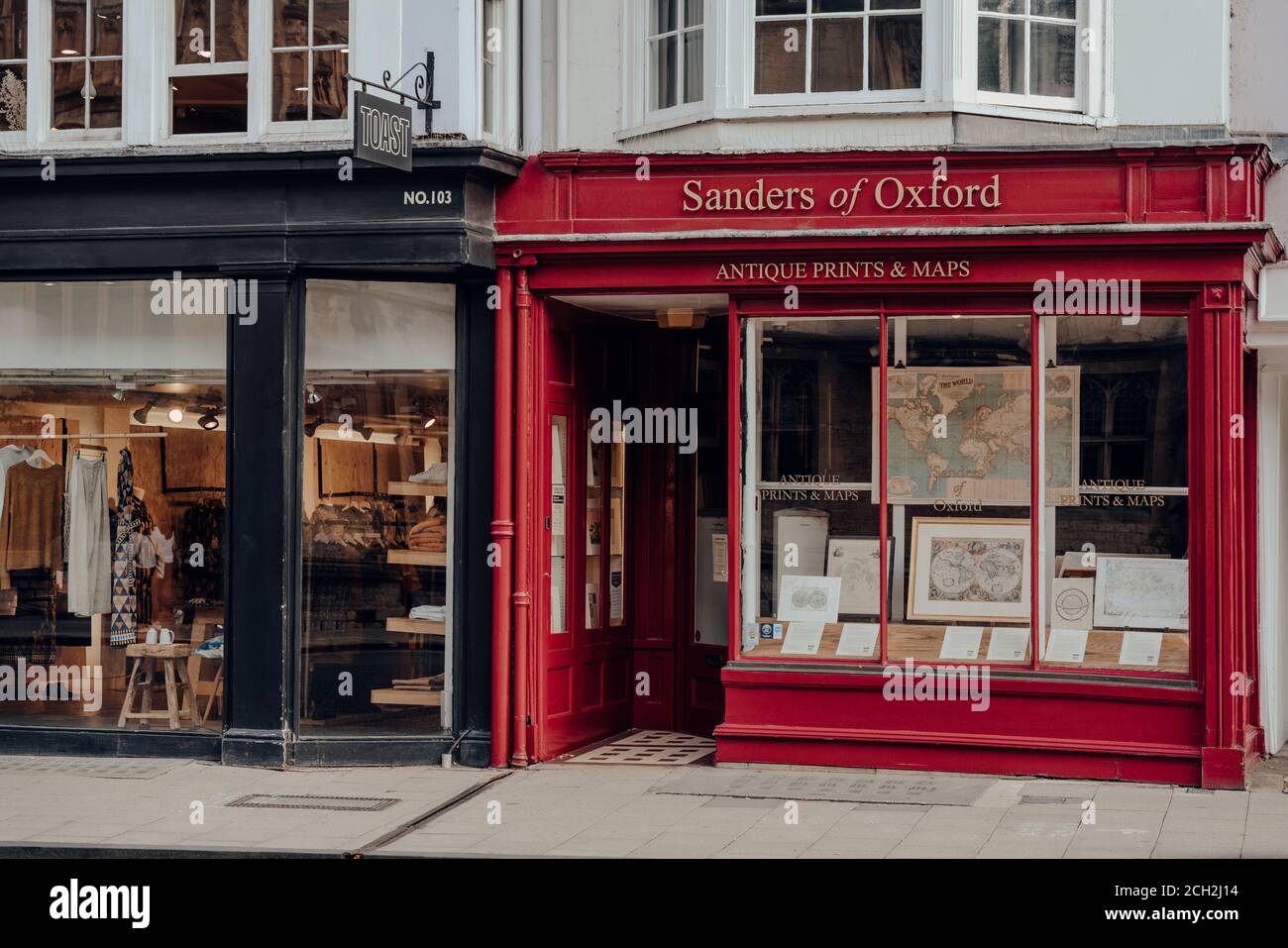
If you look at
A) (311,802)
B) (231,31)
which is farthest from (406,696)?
(231,31)

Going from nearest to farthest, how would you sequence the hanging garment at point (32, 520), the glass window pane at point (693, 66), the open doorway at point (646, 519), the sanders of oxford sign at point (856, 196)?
1. the sanders of oxford sign at point (856, 196)
2. the glass window pane at point (693, 66)
3. the hanging garment at point (32, 520)
4. the open doorway at point (646, 519)

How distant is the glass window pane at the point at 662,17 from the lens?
1274 centimetres

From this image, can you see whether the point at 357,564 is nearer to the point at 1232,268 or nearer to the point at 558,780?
the point at 558,780

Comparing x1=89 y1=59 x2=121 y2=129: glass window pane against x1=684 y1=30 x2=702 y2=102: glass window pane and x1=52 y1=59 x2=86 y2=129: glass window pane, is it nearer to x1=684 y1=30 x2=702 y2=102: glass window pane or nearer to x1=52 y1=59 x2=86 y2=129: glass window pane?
x1=52 y1=59 x2=86 y2=129: glass window pane

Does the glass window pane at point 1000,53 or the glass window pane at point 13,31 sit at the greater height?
the glass window pane at point 13,31

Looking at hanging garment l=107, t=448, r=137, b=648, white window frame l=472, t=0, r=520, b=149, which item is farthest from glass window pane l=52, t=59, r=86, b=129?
white window frame l=472, t=0, r=520, b=149

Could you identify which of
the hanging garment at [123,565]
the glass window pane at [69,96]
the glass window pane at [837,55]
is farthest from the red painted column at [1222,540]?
the glass window pane at [69,96]

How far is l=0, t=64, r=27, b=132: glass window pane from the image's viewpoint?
13070 mm

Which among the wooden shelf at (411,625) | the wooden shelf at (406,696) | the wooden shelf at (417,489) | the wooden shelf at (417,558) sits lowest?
the wooden shelf at (406,696)

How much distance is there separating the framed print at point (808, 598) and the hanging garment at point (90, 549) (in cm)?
503

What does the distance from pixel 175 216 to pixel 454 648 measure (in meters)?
3.73

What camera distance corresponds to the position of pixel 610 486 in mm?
13953

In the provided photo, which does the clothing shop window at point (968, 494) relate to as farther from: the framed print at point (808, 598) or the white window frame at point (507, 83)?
the white window frame at point (507, 83)

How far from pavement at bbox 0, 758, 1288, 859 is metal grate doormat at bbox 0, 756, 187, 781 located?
0.13 ft
